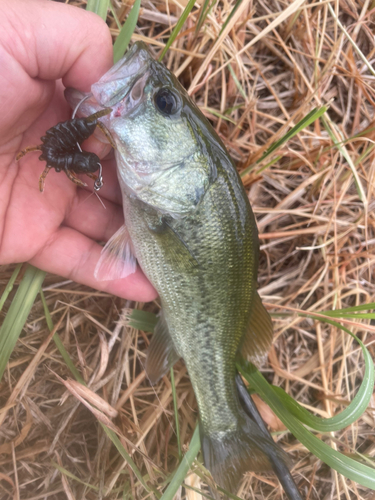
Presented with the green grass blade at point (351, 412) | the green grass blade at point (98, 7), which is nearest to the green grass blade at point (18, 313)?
the green grass blade at point (98, 7)

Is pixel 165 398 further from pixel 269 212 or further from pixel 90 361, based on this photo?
pixel 269 212

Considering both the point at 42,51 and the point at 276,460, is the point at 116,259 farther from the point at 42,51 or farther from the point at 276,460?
the point at 276,460

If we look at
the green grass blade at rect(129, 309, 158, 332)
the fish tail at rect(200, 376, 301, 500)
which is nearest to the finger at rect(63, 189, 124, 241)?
the green grass blade at rect(129, 309, 158, 332)

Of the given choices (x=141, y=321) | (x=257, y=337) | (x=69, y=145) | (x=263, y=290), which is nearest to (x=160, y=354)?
(x=141, y=321)

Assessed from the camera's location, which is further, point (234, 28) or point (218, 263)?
point (234, 28)

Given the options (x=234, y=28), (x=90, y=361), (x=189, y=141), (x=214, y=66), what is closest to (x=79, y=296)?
(x=90, y=361)

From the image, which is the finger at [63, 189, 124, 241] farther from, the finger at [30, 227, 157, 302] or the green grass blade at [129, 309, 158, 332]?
the green grass blade at [129, 309, 158, 332]
